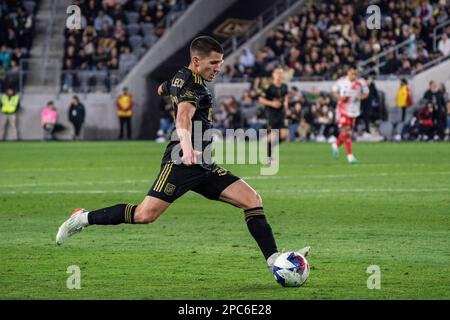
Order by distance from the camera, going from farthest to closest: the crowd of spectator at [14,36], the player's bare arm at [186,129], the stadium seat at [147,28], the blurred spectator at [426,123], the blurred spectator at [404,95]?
the stadium seat at [147,28] < the crowd of spectator at [14,36] < the blurred spectator at [404,95] < the blurred spectator at [426,123] < the player's bare arm at [186,129]

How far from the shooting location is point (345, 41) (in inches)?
1576

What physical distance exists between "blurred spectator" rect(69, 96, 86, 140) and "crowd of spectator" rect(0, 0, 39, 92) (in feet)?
10.8

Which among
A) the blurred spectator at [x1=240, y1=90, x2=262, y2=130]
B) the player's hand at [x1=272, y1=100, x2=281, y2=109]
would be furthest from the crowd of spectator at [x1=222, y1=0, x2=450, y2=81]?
the player's hand at [x1=272, y1=100, x2=281, y2=109]

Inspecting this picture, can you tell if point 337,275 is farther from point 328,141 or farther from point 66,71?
point 66,71

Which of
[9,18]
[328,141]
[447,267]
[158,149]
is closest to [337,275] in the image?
[447,267]

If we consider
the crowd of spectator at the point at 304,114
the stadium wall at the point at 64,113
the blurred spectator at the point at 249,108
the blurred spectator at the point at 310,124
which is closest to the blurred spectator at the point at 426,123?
the crowd of spectator at the point at 304,114

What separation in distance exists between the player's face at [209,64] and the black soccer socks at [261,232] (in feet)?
4.13

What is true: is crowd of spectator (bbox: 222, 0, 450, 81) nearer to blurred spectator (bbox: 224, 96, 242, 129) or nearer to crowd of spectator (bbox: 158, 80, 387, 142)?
crowd of spectator (bbox: 158, 80, 387, 142)

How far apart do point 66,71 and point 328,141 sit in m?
11.2

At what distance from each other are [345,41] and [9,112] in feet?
42.2

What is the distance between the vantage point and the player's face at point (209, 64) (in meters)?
9.58

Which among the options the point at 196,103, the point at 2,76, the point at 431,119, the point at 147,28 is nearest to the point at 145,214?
the point at 196,103

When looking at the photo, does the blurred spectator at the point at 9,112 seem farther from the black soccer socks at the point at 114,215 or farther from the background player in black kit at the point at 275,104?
the black soccer socks at the point at 114,215

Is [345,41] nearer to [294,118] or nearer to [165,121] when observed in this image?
[294,118]
